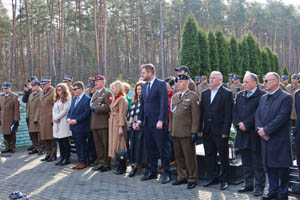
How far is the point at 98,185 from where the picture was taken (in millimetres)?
6414

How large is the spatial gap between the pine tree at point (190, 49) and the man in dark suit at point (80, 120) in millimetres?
12607

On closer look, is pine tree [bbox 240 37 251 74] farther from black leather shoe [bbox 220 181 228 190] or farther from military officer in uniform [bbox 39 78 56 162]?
black leather shoe [bbox 220 181 228 190]

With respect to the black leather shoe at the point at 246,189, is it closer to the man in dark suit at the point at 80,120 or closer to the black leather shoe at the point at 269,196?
the black leather shoe at the point at 269,196

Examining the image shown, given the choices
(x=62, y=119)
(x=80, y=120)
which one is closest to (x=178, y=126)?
(x=80, y=120)

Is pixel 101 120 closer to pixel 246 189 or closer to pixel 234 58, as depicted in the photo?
pixel 246 189

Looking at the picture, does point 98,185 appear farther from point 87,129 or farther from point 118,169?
point 87,129

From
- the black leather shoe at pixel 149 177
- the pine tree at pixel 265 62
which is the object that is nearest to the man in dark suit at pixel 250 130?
the black leather shoe at pixel 149 177

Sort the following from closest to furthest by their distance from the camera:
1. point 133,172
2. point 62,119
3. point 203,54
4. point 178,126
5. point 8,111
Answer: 1. point 178,126
2. point 133,172
3. point 62,119
4. point 8,111
5. point 203,54

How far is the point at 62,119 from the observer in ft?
27.0

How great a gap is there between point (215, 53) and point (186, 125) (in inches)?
672

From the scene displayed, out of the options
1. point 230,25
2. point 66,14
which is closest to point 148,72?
point 66,14

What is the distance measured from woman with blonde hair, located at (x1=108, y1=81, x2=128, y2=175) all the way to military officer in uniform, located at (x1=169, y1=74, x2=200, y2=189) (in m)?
1.41

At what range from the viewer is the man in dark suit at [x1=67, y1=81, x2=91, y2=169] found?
25.5 feet

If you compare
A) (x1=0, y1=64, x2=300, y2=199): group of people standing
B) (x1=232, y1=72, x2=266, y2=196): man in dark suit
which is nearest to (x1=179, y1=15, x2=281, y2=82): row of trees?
(x1=0, y1=64, x2=300, y2=199): group of people standing
